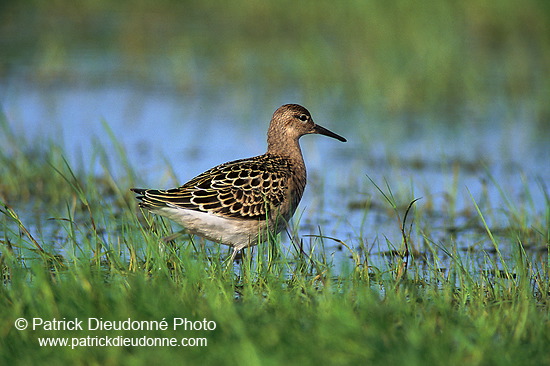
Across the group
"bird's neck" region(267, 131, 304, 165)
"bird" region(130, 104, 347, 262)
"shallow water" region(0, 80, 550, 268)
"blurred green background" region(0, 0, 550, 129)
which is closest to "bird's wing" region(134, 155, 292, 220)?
"bird" region(130, 104, 347, 262)

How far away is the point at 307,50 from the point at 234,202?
8941 mm

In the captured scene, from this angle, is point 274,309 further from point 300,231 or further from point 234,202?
point 300,231

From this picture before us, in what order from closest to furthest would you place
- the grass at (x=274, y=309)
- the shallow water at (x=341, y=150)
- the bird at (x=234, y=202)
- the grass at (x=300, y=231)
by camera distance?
the grass at (x=274, y=309)
the grass at (x=300, y=231)
the bird at (x=234, y=202)
the shallow water at (x=341, y=150)

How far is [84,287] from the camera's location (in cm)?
540

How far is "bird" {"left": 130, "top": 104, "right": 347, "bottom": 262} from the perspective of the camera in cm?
682

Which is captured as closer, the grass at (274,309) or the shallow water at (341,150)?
the grass at (274,309)

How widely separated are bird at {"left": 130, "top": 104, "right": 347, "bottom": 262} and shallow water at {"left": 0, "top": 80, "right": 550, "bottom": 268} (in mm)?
1091

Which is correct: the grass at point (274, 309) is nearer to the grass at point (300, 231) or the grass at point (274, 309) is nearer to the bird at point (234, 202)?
the grass at point (300, 231)

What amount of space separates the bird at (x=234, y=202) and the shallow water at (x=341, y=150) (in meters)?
1.09

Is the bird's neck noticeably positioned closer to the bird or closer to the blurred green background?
the bird

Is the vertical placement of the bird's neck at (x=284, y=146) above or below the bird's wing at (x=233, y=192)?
above

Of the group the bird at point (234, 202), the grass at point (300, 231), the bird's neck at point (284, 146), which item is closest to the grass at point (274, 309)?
the grass at point (300, 231)

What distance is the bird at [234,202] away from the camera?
6816mm

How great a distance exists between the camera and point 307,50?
15547 millimetres
